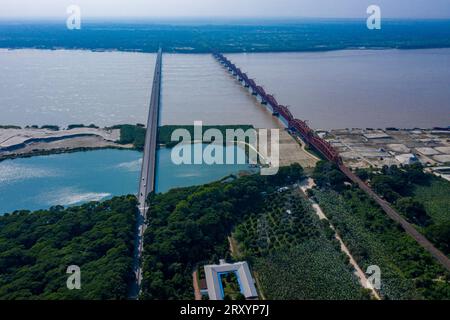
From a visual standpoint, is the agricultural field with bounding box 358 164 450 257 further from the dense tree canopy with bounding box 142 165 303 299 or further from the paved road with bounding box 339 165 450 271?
the dense tree canopy with bounding box 142 165 303 299

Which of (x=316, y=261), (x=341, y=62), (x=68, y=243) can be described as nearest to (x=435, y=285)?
(x=316, y=261)

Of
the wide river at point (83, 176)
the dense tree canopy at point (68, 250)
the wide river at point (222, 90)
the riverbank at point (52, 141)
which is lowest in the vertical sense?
the dense tree canopy at point (68, 250)

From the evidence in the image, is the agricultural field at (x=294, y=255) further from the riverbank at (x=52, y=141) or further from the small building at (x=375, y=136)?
the riverbank at (x=52, y=141)

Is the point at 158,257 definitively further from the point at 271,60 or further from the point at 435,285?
the point at 271,60

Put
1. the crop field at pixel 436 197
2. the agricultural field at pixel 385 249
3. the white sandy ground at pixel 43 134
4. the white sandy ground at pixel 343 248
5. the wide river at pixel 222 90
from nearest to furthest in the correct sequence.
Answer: the agricultural field at pixel 385 249, the white sandy ground at pixel 343 248, the crop field at pixel 436 197, the white sandy ground at pixel 43 134, the wide river at pixel 222 90

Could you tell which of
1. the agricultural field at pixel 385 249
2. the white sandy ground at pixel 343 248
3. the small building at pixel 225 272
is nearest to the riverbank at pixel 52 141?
the white sandy ground at pixel 343 248
